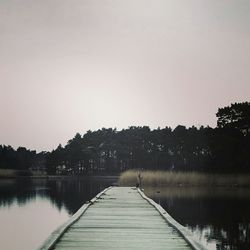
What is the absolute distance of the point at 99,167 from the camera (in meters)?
111

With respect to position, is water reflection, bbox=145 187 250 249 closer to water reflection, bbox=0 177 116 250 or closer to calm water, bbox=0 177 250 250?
calm water, bbox=0 177 250 250

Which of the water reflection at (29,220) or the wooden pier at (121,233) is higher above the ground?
the wooden pier at (121,233)

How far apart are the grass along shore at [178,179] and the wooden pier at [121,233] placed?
25.5m

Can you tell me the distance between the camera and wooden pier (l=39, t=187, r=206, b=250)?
8.65m

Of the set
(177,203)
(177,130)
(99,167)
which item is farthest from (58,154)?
(177,203)

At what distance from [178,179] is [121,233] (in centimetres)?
3101

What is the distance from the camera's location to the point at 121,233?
1031 cm

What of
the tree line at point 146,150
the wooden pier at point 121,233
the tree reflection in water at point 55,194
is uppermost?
the tree line at point 146,150

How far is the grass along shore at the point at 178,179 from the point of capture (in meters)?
40.4

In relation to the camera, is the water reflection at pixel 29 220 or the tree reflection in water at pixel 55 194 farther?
the tree reflection in water at pixel 55 194

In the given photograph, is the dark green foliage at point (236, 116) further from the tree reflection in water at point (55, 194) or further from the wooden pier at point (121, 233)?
the wooden pier at point (121, 233)

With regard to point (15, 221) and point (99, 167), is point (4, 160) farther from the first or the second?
point (15, 221)

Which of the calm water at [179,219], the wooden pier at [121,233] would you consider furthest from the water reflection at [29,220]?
the wooden pier at [121,233]

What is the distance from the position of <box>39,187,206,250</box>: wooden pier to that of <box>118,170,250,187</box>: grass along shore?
25.5 meters
